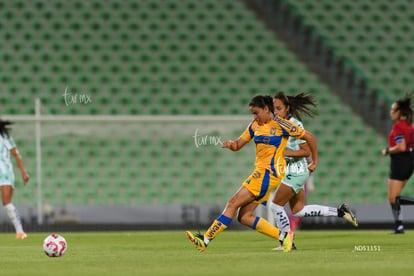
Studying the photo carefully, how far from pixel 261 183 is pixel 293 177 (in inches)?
46.5

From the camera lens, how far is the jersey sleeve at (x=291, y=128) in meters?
11.6

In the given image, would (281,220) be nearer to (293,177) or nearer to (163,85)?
(293,177)

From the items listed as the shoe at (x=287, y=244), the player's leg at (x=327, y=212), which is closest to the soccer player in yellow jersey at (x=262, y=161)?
the shoe at (x=287, y=244)

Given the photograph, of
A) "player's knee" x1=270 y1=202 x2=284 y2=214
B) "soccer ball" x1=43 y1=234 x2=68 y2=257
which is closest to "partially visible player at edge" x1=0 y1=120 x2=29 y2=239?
"soccer ball" x1=43 y1=234 x2=68 y2=257

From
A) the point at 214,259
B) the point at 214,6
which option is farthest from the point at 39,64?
the point at 214,259

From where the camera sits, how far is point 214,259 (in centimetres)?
1055

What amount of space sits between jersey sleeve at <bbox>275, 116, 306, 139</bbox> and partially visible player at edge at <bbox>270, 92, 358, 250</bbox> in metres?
0.66

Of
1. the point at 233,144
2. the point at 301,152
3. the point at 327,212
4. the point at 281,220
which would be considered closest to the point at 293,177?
the point at 301,152

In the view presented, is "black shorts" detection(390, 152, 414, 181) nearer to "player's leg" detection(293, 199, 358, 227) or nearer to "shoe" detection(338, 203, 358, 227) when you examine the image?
"player's leg" detection(293, 199, 358, 227)

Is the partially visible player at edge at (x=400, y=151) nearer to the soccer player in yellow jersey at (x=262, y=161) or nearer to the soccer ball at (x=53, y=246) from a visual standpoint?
the soccer player in yellow jersey at (x=262, y=161)

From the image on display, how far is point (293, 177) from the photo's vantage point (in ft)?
41.6

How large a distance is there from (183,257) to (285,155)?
2.26 m

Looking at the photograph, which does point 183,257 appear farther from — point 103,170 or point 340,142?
point 340,142

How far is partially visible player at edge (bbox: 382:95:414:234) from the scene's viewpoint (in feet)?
53.4
